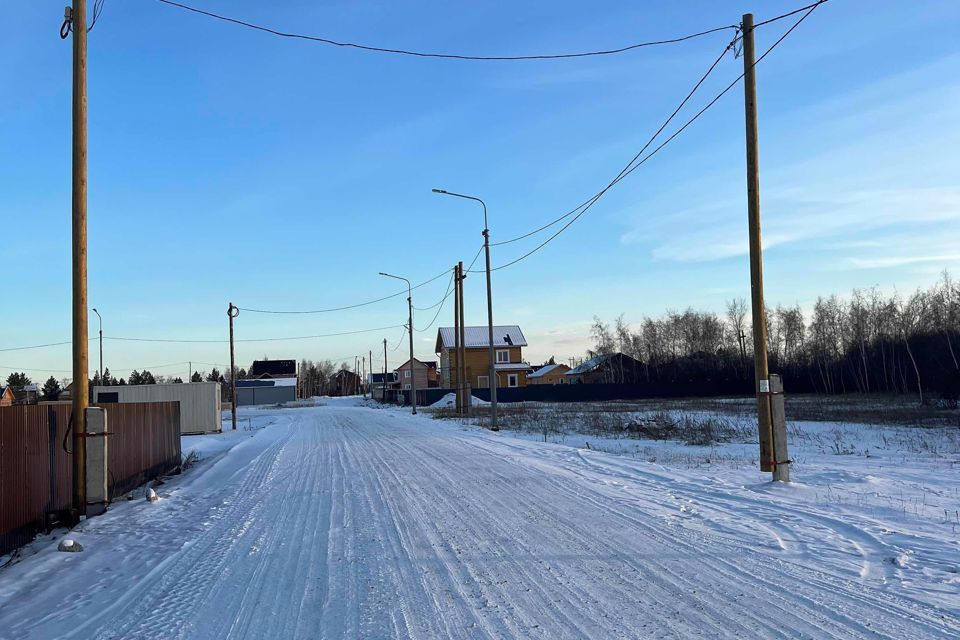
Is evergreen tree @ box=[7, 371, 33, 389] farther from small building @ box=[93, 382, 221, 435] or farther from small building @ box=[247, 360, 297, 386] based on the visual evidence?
small building @ box=[93, 382, 221, 435]

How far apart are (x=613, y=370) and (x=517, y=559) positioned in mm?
91534

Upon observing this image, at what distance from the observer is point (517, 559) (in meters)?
6.47

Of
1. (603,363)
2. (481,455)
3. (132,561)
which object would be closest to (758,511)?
(132,561)

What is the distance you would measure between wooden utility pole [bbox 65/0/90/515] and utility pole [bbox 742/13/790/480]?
9.87 metres

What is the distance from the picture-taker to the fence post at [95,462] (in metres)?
9.40

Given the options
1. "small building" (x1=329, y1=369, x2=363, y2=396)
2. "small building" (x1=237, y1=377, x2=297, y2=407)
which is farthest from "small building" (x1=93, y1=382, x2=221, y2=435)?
"small building" (x1=329, y1=369, x2=363, y2=396)

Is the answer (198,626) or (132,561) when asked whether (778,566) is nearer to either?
(198,626)

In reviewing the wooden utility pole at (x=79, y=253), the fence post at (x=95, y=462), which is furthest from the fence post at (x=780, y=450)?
the wooden utility pole at (x=79, y=253)

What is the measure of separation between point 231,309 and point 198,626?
3426cm

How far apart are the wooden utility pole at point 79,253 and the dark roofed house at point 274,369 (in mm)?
108097

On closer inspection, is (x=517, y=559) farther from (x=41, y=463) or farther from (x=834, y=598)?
(x=41, y=463)

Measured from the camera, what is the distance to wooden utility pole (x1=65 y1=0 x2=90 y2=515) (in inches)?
367

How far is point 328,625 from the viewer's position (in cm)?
481

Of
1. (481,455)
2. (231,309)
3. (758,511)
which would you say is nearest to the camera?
(758,511)
